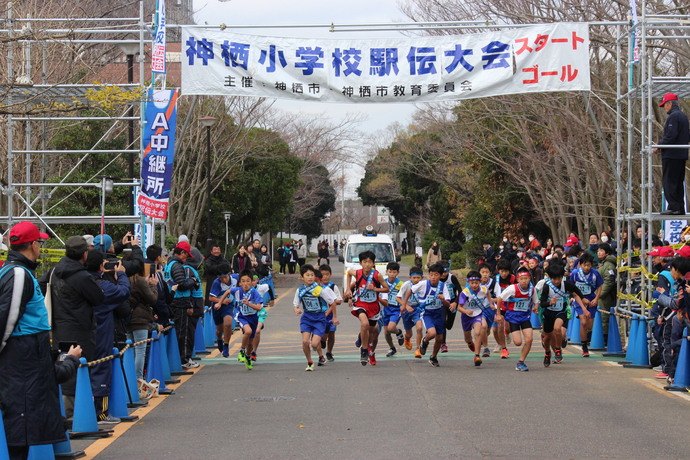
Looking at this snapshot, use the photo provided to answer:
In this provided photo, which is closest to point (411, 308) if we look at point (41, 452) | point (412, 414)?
point (412, 414)

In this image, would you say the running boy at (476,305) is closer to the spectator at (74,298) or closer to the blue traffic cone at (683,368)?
the blue traffic cone at (683,368)

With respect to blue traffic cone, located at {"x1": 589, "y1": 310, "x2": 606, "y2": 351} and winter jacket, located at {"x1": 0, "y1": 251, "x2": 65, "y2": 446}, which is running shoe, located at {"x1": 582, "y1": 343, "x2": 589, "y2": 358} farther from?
winter jacket, located at {"x1": 0, "y1": 251, "x2": 65, "y2": 446}

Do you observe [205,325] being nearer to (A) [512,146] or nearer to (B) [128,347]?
(B) [128,347]

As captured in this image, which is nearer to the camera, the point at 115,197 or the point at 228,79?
the point at 228,79

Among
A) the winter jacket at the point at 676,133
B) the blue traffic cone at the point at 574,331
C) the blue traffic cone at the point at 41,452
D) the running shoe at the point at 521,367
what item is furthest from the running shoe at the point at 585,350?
the blue traffic cone at the point at 41,452

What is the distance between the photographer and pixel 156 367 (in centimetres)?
1209

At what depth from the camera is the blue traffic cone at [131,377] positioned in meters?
10.7

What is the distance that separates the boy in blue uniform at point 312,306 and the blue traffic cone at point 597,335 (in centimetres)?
543

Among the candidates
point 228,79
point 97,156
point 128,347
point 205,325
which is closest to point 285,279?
point 97,156

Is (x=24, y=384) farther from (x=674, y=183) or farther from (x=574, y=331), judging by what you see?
(x=574, y=331)

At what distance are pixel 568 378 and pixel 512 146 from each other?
17.4m

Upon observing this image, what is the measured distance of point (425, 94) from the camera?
51.5 ft

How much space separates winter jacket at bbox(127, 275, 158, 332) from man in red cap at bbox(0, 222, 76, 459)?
13.9ft

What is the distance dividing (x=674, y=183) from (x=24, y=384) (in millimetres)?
→ 10662
